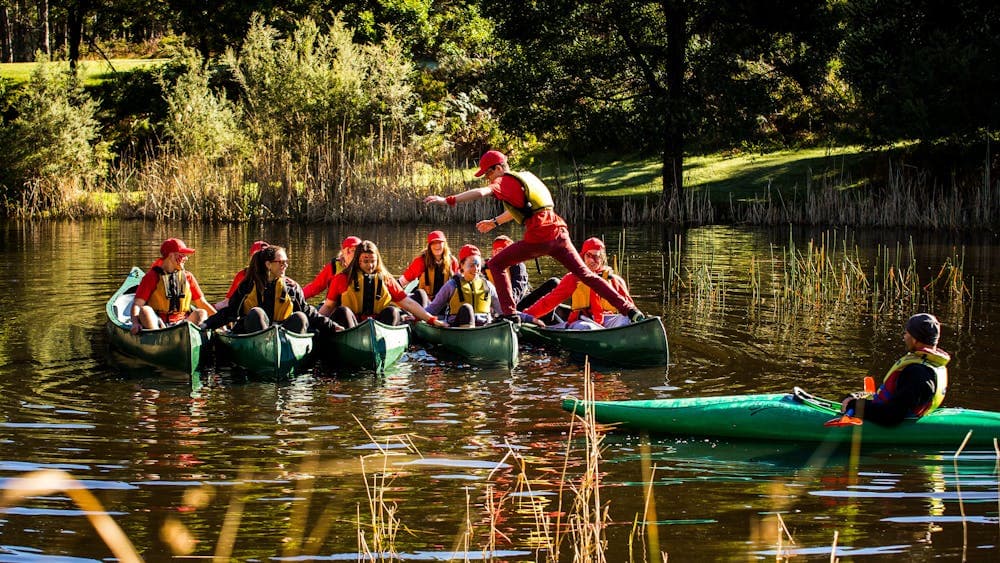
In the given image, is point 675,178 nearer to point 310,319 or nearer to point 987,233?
point 987,233

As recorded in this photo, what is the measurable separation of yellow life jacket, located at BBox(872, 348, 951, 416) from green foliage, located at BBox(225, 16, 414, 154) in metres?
21.9

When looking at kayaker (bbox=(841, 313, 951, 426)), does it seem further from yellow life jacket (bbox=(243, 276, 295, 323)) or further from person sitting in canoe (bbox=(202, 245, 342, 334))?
yellow life jacket (bbox=(243, 276, 295, 323))

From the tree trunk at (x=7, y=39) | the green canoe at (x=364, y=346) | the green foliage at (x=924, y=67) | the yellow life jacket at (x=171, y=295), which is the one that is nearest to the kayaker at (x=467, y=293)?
the green canoe at (x=364, y=346)

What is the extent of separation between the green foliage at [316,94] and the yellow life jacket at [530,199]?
681 inches

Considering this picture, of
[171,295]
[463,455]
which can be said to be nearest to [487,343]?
[171,295]

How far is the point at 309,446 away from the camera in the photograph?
27.7 ft

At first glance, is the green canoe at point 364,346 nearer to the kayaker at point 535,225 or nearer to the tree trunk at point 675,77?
the kayaker at point 535,225

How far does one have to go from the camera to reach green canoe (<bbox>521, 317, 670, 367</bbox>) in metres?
11.6

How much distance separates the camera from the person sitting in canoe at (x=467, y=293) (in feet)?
41.7

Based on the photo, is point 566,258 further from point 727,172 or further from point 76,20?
point 76,20

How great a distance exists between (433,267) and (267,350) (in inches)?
119

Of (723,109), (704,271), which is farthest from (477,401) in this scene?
(723,109)

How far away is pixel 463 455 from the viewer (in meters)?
8.18

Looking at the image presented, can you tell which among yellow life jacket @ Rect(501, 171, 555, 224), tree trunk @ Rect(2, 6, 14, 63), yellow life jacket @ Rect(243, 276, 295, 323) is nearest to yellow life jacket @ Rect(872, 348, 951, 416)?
yellow life jacket @ Rect(501, 171, 555, 224)
